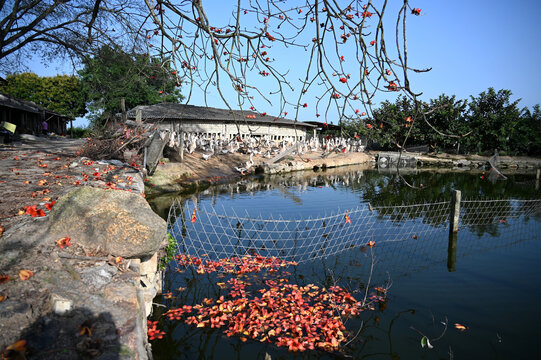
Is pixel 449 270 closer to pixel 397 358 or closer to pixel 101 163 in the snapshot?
pixel 397 358

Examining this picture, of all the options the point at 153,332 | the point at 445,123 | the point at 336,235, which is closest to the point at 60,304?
the point at 153,332

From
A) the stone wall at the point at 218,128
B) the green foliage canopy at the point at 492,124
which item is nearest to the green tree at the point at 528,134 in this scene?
the green foliage canopy at the point at 492,124

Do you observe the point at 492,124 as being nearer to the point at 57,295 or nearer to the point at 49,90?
the point at 57,295

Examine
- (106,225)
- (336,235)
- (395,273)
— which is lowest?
(395,273)

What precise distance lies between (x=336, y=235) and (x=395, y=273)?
2.73m

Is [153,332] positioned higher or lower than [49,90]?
lower

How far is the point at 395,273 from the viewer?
25.7ft

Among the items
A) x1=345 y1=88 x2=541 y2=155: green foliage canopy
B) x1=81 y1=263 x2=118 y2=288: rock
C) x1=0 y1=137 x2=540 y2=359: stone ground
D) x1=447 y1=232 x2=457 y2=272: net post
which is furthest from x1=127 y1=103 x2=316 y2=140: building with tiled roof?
x1=81 y1=263 x2=118 y2=288: rock

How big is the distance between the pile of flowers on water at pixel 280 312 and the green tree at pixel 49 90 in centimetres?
4155

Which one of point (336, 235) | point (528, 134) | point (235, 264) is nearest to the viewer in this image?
point (235, 264)

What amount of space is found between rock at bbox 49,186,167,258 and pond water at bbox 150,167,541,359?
1758 mm

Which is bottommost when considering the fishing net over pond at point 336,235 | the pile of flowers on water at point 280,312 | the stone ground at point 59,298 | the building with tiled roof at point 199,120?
the pile of flowers on water at point 280,312

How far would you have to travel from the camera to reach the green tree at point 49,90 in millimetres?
40594

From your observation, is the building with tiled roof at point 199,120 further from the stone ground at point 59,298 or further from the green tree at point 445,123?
the stone ground at point 59,298
